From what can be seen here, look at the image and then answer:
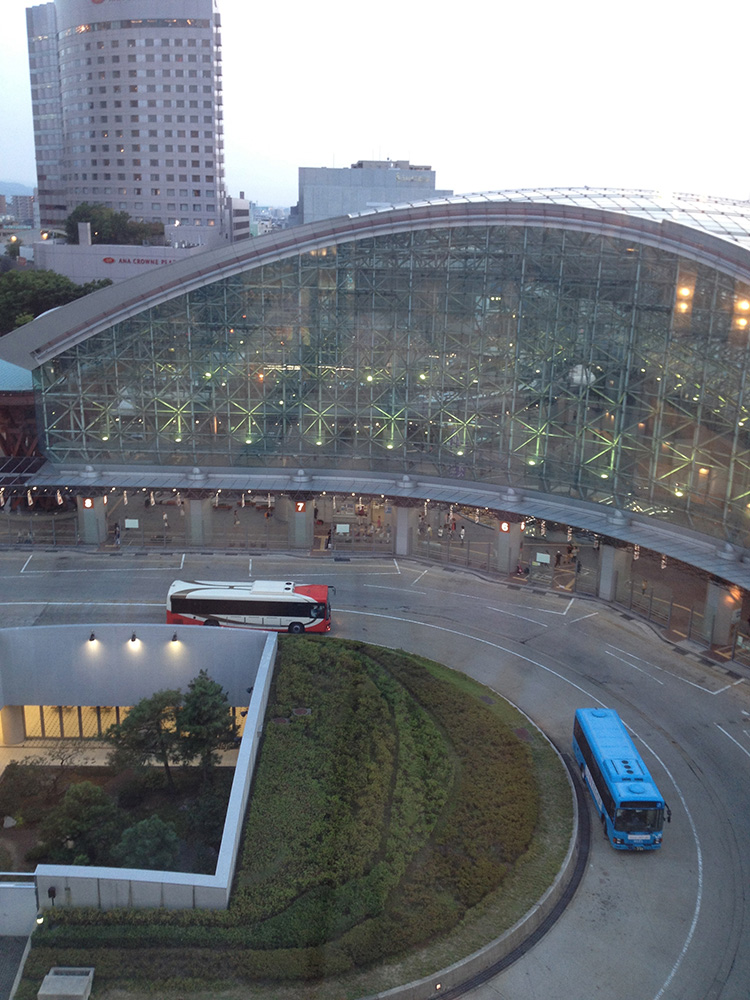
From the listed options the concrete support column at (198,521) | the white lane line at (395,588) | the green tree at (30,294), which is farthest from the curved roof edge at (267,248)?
the green tree at (30,294)

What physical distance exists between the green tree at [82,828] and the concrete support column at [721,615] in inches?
1144

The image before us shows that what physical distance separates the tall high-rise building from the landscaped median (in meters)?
137

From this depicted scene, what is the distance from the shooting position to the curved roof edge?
48.6 meters

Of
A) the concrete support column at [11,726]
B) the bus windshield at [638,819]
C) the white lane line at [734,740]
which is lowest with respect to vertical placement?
the concrete support column at [11,726]

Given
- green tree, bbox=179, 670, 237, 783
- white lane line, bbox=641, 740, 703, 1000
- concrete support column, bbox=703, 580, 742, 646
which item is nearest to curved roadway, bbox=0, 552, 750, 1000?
white lane line, bbox=641, 740, 703, 1000

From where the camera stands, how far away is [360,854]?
91.1 ft

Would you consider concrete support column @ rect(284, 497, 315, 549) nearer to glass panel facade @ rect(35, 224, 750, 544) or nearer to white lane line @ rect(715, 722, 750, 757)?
glass panel facade @ rect(35, 224, 750, 544)

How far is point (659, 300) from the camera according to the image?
4588cm

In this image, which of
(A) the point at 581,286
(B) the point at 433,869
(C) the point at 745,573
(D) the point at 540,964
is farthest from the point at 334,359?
(D) the point at 540,964

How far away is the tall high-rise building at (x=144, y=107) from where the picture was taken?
150750 millimetres

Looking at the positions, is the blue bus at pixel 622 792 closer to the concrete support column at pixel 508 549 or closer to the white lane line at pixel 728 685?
the white lane line at pixel 728 685

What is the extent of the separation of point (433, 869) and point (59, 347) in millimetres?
39641

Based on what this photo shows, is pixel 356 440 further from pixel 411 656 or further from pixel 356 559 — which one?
pixel 411 656

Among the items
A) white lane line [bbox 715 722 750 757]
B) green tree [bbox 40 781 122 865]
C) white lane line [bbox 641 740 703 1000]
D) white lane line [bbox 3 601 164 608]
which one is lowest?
green tree [bbox 40 781 122 865]
